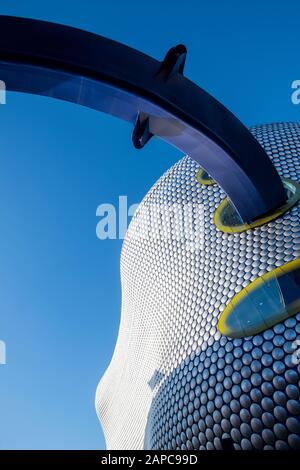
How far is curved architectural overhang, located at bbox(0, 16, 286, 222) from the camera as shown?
550 centimetres

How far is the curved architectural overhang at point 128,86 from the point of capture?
5496 millimetres

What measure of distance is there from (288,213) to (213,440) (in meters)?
5.43

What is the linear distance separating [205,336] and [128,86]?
599cm

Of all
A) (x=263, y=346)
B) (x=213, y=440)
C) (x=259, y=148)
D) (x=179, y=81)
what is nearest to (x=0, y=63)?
(x=179, y=81)

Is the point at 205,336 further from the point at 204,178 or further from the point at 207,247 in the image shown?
the point at 204,178

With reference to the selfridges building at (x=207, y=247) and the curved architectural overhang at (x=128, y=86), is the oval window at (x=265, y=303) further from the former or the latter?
the curved architectural overhang at (x=128, y=86)

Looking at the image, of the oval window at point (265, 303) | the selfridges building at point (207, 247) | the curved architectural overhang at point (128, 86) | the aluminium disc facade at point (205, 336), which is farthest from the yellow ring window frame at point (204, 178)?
the oval window at point (265, 303)

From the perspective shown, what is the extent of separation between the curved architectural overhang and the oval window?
2256 millimetres

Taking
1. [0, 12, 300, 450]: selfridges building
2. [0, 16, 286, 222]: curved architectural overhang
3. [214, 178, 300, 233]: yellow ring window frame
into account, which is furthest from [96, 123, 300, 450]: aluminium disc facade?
[0, 16, 286, 222]: curved architectural overhang

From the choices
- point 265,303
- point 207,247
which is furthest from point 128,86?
point 207,247

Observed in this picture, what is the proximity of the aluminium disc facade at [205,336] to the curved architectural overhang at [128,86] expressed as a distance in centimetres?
259

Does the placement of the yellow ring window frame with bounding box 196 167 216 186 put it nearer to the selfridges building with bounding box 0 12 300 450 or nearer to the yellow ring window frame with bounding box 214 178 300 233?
the selfridges building with bounding box 0 12 300 450

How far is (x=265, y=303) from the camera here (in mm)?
7836

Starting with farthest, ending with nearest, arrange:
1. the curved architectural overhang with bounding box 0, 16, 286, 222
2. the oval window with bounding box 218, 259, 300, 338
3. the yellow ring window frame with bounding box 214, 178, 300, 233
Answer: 1. the yellow ring window frame with bounding box 214, 178, 300, 233
2. the oval window with bounding box 218, 259, 300, 338
3. the curved architectural overhang with bounding box 0, 16, 286, 222
